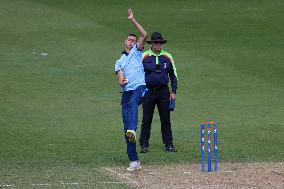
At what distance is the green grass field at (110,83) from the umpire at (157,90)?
0.50 meters

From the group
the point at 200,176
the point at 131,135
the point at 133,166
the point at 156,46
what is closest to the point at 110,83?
the point at 156,46

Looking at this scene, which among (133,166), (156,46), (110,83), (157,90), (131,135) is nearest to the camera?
(131,135)

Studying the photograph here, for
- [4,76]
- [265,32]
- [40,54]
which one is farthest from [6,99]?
[265,32]

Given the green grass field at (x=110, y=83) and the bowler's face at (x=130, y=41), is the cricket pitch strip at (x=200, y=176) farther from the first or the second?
the bowler's face at (x=130, y=41)

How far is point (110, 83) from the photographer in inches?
1144

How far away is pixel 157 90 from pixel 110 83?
309 inches

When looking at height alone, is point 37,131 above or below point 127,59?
below

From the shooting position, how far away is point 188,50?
32.9 m

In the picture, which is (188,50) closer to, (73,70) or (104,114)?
(73,70)

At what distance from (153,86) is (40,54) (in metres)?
11.6

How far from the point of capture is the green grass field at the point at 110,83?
20.8m

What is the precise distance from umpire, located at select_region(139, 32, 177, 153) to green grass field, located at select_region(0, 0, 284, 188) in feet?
1.63

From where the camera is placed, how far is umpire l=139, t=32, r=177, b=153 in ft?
69.3

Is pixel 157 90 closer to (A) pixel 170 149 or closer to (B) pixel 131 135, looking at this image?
(A) pixel 170 149
